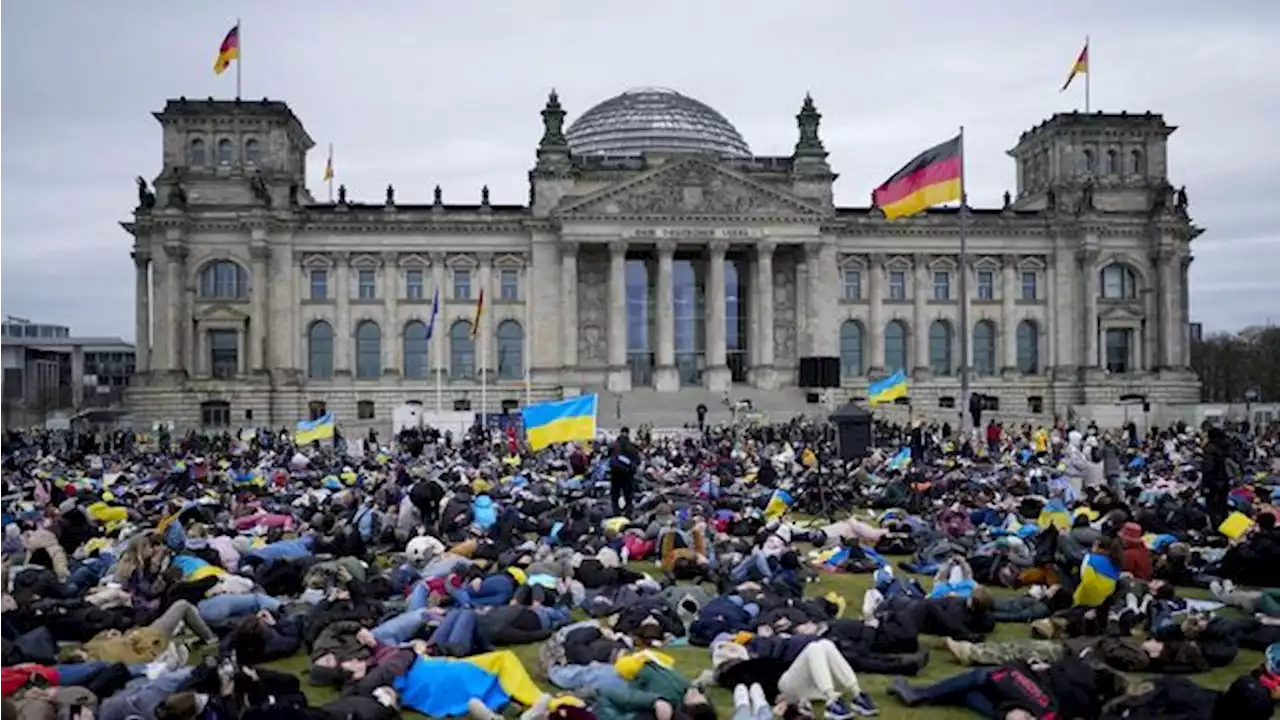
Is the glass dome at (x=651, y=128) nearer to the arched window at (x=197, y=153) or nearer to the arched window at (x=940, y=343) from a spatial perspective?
the arched window at (x=940, y=343)

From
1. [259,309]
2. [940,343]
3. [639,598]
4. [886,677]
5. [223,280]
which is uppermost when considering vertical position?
[223,280]

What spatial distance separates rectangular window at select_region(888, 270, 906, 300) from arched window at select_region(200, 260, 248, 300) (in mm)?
40585

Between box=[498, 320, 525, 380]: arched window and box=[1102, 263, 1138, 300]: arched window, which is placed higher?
box=[1102, 263, 1138, 300]: arched window

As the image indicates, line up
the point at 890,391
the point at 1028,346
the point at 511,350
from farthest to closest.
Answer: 1. the point at 1028,346
2. the point at 511,350
3. the point at 890,391

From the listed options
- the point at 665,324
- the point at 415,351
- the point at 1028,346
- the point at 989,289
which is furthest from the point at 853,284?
the point at 415,351

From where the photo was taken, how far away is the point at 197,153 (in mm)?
73188

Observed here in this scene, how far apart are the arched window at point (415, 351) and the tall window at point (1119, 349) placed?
44.5m

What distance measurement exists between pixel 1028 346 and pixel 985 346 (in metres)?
3.01

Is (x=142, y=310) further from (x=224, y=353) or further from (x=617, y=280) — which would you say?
(x=617, y=280)

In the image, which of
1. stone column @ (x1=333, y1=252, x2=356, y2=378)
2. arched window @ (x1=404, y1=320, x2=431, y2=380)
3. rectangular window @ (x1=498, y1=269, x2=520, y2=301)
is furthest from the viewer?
arched window @ (x1=404, y1=320, x2=431, y2=380)

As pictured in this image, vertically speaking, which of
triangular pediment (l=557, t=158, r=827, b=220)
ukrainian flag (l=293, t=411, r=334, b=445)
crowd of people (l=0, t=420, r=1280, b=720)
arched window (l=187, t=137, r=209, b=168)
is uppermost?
arched window (l=187, t=137, r=209, b=168)

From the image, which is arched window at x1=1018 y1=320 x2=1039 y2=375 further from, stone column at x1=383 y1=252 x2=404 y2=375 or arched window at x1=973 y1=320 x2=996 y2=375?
stone column at x1=383 y1=252 x2=404 y2=375

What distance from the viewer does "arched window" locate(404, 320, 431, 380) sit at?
246 feet

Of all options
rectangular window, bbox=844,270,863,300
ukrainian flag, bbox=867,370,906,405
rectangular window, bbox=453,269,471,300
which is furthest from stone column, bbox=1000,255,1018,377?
rectangular window, bbox=453,269,471,300
